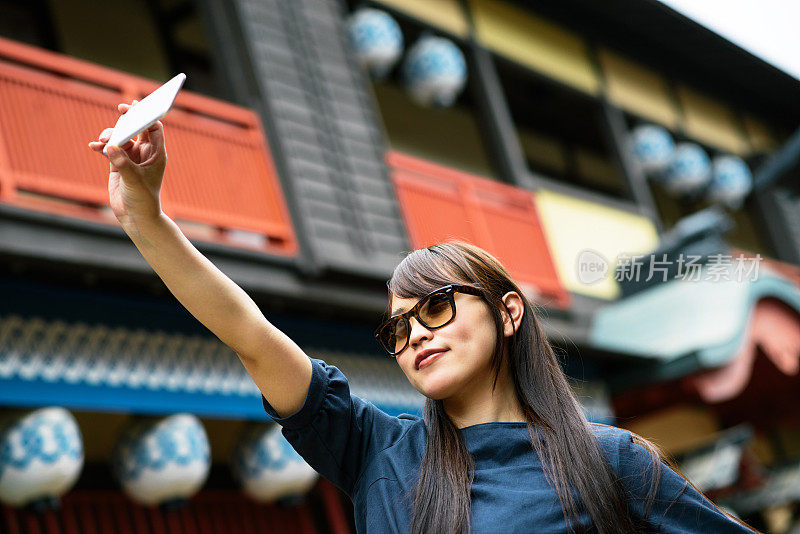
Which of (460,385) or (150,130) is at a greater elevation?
(150,130)

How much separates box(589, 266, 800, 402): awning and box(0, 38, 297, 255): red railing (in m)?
4.05

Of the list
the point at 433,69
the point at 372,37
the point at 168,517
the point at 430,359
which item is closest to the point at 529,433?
the point at 430,359

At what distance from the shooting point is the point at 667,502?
2.02 m

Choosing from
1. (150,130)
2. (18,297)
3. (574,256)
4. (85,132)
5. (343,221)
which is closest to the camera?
(150,130)

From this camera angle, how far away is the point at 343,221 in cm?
750

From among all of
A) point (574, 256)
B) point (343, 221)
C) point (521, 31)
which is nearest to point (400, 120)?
point (521, 31)

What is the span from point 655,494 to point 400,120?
965cm

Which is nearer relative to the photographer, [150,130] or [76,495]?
[150,130]

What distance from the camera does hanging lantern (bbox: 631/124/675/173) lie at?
41.1ft

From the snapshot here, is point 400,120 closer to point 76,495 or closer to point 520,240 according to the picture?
point 520,240

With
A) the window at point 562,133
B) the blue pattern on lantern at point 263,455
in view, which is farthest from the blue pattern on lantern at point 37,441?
the window at point 562,133

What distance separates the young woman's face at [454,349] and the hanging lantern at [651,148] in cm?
1091

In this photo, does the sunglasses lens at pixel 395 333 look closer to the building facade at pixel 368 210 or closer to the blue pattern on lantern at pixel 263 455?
the building facade at pixel 368 210

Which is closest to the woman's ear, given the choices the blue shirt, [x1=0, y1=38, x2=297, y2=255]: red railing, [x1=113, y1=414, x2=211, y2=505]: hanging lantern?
the blue shirt
